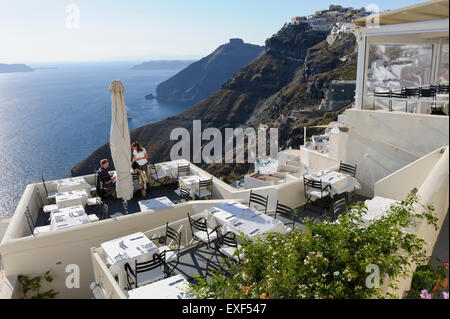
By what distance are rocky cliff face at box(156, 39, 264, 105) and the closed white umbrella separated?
163524mm

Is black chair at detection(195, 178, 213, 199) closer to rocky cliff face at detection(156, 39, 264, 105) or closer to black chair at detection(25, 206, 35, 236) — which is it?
black chair at detection(25, 206, 35, 236)

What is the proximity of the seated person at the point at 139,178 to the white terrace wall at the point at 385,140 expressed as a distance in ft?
17.9

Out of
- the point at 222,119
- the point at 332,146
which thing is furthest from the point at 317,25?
the point at 332,146

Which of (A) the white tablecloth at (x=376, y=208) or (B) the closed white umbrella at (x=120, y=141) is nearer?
(A) the white tablecloth at (x=376, y=208)

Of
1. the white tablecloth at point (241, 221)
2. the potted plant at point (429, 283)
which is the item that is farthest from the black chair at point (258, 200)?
the potted plant at point (429, 283)

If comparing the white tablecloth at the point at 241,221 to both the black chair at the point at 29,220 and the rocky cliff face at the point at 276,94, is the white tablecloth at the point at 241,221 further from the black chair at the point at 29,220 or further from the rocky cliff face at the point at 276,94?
the rocky cliff face at the point at 276,94

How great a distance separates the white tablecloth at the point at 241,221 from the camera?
18.2 feet

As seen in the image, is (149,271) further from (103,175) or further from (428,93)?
(428,93)

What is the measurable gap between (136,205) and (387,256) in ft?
21.5

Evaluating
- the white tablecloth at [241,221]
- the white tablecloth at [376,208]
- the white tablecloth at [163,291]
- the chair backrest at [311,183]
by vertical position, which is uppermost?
the white tablecloth at [376,208]

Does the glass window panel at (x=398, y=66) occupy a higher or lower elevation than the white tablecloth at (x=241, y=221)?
higher

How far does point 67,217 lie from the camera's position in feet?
22.1

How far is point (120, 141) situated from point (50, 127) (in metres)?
126
